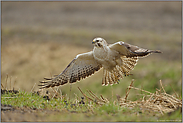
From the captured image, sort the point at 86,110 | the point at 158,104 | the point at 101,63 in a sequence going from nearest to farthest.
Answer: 1. the point at 86,110
2. the point at 158,104
3. the point at 101,63

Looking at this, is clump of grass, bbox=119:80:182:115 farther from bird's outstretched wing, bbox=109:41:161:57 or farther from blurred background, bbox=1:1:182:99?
blurred background, bbox=1:1:182:99

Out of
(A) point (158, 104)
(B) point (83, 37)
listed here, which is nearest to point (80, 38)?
(B) point (83, 37)

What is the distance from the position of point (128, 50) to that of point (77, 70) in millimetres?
1651

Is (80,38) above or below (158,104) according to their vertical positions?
above

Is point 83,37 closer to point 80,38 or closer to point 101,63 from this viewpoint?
point 80,38

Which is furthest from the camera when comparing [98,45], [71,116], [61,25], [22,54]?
[61,25]

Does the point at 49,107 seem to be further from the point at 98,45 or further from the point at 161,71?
the point at 161,71

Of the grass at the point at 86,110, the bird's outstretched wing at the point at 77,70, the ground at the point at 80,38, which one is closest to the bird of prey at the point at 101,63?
the bird's outstretched wing at the point at 77,70

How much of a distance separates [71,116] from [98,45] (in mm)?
2351

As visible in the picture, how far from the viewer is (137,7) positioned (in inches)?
1282

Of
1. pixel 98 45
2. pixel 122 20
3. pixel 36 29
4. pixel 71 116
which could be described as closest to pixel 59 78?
pixel 98 45

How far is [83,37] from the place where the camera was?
72.5 ft

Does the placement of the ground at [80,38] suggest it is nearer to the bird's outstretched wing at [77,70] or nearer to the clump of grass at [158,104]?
the clump of grass at [158,104]

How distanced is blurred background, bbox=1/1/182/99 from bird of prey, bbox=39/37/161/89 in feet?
12.3
